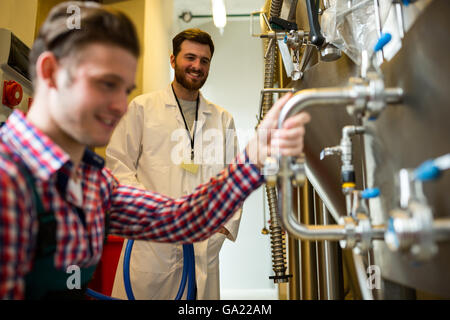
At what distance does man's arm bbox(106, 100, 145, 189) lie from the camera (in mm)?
1294

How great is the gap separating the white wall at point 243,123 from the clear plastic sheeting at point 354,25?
2178 mm

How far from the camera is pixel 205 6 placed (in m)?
2.50

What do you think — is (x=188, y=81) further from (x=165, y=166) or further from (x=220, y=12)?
(x=220, y=12)

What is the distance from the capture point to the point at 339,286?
3.73 feet

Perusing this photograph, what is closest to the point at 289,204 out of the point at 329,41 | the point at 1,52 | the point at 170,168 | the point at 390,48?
the point at 390,48

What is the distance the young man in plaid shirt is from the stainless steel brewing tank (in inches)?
4.9

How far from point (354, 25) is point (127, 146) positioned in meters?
0.95

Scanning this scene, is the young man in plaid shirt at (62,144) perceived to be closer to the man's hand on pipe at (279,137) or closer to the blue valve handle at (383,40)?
the man's hand on pipe at (279,137)

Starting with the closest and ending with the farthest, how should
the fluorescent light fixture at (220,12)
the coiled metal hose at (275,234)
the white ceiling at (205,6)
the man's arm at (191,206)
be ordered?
1. the man's arm at (191,206)
2. the coiled metal hose at (275,234)
3. the fluorescent light fixture at (220,12)
4. the white ceiling at (205,6)

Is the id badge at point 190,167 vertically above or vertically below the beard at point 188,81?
below

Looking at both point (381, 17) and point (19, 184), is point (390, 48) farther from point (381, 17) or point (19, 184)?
point (19, 184)

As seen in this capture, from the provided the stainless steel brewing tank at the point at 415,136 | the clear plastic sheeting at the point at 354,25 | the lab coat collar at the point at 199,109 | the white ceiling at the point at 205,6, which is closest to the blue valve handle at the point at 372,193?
the stainless steel brewing tank at the point at 415,136

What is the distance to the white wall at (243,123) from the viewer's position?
2873 mm

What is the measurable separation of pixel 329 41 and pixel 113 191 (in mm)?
478
